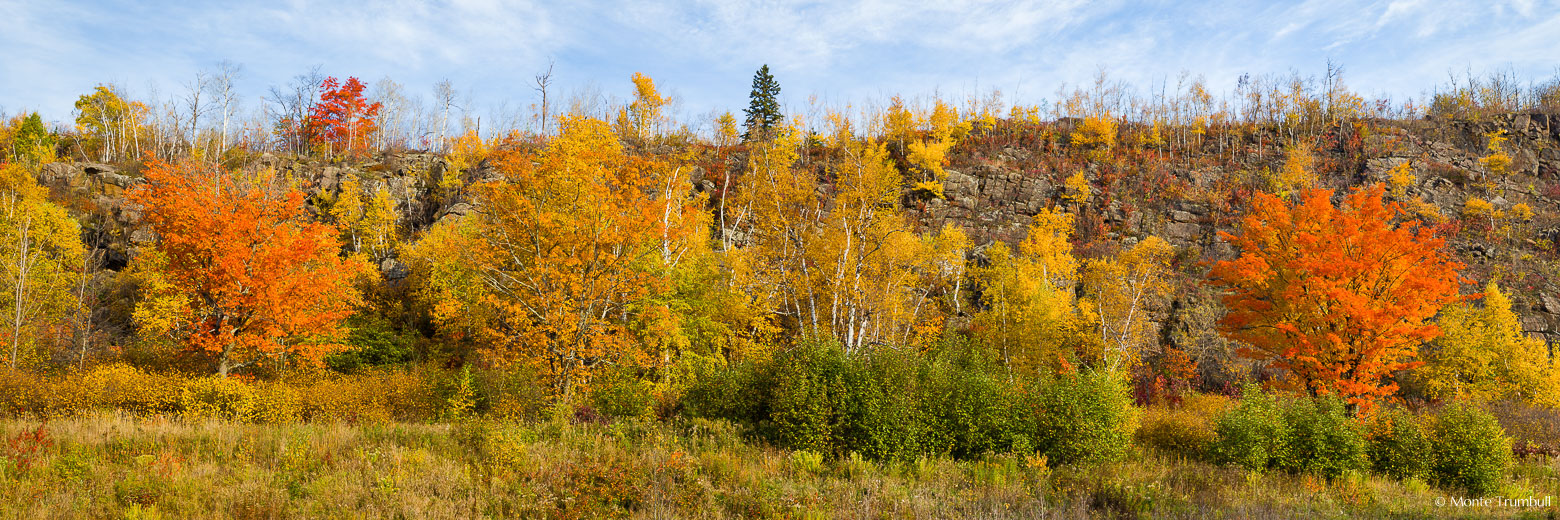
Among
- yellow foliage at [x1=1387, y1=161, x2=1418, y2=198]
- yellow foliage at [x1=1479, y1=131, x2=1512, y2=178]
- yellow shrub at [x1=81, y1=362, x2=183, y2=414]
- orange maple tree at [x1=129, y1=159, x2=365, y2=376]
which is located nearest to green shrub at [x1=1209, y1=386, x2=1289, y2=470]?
orange maple tree at [x1=129, y1=159, x2=365, y2=376]

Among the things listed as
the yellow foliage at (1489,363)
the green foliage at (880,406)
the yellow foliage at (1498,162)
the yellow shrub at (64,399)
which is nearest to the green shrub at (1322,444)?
the green foliage at (880,406)

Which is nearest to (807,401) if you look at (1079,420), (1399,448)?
(1079,420)

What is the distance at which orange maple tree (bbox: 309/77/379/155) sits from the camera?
64.5 metres

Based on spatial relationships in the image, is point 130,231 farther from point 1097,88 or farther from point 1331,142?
point 1331,142

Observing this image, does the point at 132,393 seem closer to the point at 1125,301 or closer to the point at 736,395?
the point at 736,395

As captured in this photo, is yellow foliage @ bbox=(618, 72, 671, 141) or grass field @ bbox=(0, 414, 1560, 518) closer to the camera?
grass field @ bbox=(0, 414, 1560, 518)

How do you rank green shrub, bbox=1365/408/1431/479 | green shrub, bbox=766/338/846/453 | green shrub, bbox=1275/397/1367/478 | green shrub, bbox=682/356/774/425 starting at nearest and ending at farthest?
green shrub, bbox=766/338/846/453
green shrub, bbox=1275/397/1367/478
green shrub, bbox=682/356/774/425
green shrub, bbox=1365/408/1431/479

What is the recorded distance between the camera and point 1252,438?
15.2m

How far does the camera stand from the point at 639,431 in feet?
47.4

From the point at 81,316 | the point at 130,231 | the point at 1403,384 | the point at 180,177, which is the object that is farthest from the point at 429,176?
the point at 1403,384

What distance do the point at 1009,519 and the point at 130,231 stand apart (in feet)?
192

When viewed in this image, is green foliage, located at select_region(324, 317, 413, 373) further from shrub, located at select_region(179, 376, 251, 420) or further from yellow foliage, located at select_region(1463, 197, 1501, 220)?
yellow foliage, located at select_region(1463, 197, 1501, 220)

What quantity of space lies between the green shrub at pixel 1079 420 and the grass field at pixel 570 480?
0.63 metres

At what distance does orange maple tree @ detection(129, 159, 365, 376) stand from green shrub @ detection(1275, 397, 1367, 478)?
26.9m
